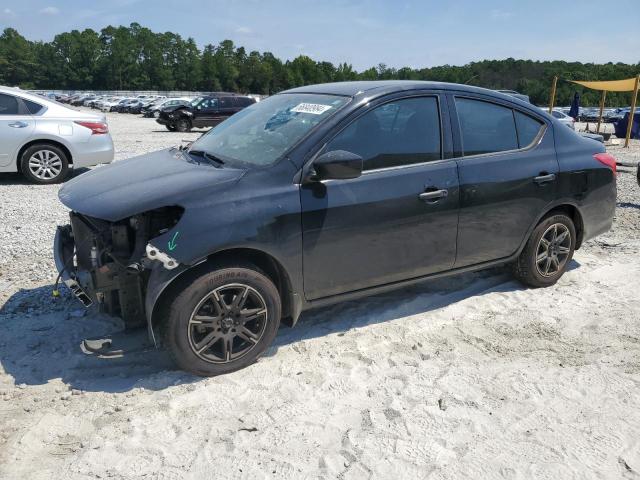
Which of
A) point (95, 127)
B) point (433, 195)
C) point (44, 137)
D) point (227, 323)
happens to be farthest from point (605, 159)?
point (44, 137)

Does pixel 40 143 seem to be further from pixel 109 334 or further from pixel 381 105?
pixel 381 105

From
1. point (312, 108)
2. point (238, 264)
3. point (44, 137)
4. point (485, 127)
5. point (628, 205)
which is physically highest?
point (312, 108)

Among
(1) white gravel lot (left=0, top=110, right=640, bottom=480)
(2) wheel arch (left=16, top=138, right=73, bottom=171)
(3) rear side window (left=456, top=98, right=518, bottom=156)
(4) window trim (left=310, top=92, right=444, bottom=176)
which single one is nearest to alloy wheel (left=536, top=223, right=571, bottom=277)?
(1) white gravel lot (left=0, top=110, right=640, bottom=480)

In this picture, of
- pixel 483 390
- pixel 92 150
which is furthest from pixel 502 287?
pixel 92 150

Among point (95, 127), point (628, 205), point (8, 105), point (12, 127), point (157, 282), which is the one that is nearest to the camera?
point (157, 282)

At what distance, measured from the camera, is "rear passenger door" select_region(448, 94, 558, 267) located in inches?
168

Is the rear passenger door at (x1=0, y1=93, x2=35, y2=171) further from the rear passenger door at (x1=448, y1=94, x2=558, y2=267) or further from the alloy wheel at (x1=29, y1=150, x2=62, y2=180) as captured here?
the rear passenger door at (x1=448, y1=94, x2=558, y2=267)

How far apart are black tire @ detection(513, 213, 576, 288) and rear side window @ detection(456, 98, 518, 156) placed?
31.6 inches

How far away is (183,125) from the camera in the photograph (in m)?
24.8

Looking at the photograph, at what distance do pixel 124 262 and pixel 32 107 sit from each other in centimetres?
738

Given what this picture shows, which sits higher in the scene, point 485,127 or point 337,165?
point 485,127

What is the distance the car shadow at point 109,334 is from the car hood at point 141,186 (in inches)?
34.6

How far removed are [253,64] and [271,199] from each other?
12552cm

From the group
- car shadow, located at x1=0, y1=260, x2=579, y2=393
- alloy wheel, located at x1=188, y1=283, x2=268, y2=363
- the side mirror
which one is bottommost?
car shadow, located at x1=0, y1=260, x2=579, y2=393
